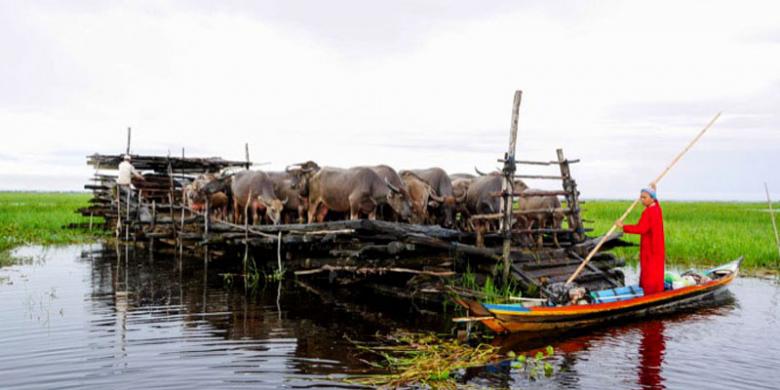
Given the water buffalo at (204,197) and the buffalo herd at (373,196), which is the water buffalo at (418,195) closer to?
the buffalo herd at (373,196)

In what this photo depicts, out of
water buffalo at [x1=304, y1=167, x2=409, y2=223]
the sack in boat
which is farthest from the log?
the sack in boat

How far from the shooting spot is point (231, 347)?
28.5ft

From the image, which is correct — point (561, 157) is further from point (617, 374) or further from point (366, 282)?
point (617, 374)

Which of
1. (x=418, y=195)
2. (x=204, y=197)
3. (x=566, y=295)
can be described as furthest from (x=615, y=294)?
(x=204, y=197)

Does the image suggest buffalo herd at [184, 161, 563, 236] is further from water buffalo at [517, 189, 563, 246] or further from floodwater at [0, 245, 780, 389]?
floodwater at [0, 245, 780, 389]

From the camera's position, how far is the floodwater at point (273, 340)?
7.39 metres

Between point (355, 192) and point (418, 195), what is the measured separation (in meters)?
1.87

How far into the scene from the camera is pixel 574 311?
9320 mm

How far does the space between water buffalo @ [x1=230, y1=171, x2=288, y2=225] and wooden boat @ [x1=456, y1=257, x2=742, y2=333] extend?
846 centimetres

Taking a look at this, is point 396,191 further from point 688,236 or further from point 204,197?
point 688,236

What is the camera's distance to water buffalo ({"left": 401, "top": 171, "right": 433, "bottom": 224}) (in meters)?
14.7

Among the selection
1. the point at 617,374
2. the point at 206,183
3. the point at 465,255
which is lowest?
the point at 617,374

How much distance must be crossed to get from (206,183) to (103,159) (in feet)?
23.0

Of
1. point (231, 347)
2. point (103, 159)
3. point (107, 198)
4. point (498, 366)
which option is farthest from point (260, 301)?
point (107, 198)
